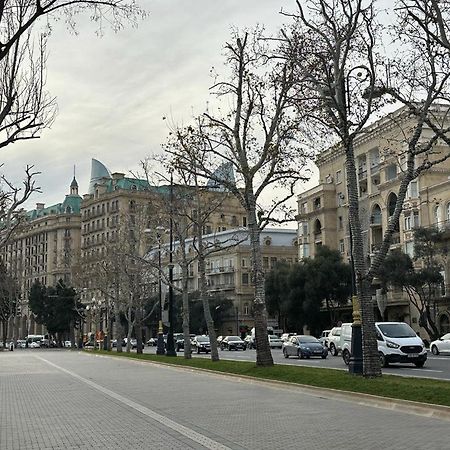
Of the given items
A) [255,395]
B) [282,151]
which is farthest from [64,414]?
[282,151]

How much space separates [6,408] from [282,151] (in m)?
13.5

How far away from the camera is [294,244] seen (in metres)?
94.9

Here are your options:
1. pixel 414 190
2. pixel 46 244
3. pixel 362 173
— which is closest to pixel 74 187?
pixel 46 244

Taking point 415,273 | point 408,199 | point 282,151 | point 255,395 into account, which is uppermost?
point 408,199

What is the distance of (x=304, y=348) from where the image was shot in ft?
120

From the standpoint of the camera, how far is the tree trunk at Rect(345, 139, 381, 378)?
17.6m

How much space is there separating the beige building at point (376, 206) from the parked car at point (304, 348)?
11.3 m

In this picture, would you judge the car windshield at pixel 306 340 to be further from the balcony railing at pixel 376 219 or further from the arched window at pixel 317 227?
the arched window at pixel 317 227

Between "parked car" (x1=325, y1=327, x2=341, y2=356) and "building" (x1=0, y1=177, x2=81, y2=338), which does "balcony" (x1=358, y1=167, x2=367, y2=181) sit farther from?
"building" (x1=0, y1=177, x2=81, y2=338)

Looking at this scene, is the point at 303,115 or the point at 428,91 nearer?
the point at 428,91

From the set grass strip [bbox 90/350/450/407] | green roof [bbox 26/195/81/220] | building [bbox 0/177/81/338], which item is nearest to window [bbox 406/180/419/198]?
grass strip [bbox 90/350/450/407]

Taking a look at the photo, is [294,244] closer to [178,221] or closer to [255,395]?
[178,221]

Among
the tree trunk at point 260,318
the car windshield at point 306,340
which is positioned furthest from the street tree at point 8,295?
the tree trunk at point 260,318

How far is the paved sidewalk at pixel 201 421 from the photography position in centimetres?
1007
